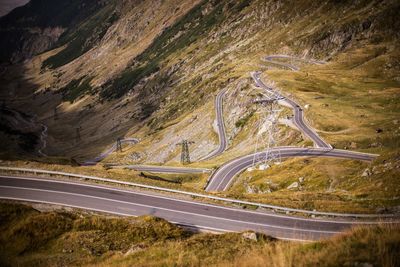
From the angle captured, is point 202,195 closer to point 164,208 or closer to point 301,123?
point 164,208

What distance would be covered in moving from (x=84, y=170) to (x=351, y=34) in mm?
164284

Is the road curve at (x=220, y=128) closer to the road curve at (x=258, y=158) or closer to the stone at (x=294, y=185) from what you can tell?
the road curve at (x=258, y=158)

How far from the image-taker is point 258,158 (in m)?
89.3

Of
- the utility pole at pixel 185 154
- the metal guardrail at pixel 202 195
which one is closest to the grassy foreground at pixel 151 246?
the metal guardrail at pixel 202 195

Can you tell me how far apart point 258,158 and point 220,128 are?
161 ft

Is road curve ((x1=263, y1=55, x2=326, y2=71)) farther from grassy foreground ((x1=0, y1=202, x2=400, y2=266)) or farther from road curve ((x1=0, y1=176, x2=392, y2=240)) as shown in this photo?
grassy foreground ((x1=0, y1=202, x2=400, y2=266))

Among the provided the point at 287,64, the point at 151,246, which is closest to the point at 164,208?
the point at 151,246

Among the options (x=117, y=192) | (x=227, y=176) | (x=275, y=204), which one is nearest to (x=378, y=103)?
(x=227, y=176)

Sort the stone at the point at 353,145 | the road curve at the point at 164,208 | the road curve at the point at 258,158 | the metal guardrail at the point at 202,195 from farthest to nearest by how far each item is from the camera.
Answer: the stone at the point at 353,145, the road curve at the point at 258,158, the metal guardrail at the point at 202,195, the road curve at the point at 164,208

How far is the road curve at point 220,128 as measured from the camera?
126m

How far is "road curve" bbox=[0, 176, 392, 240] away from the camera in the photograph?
32.1 metres

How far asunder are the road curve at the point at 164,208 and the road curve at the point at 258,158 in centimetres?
3870

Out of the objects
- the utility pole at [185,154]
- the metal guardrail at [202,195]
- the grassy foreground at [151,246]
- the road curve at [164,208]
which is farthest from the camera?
the utility pole at [185,154]

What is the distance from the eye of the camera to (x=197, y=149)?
139 metres
